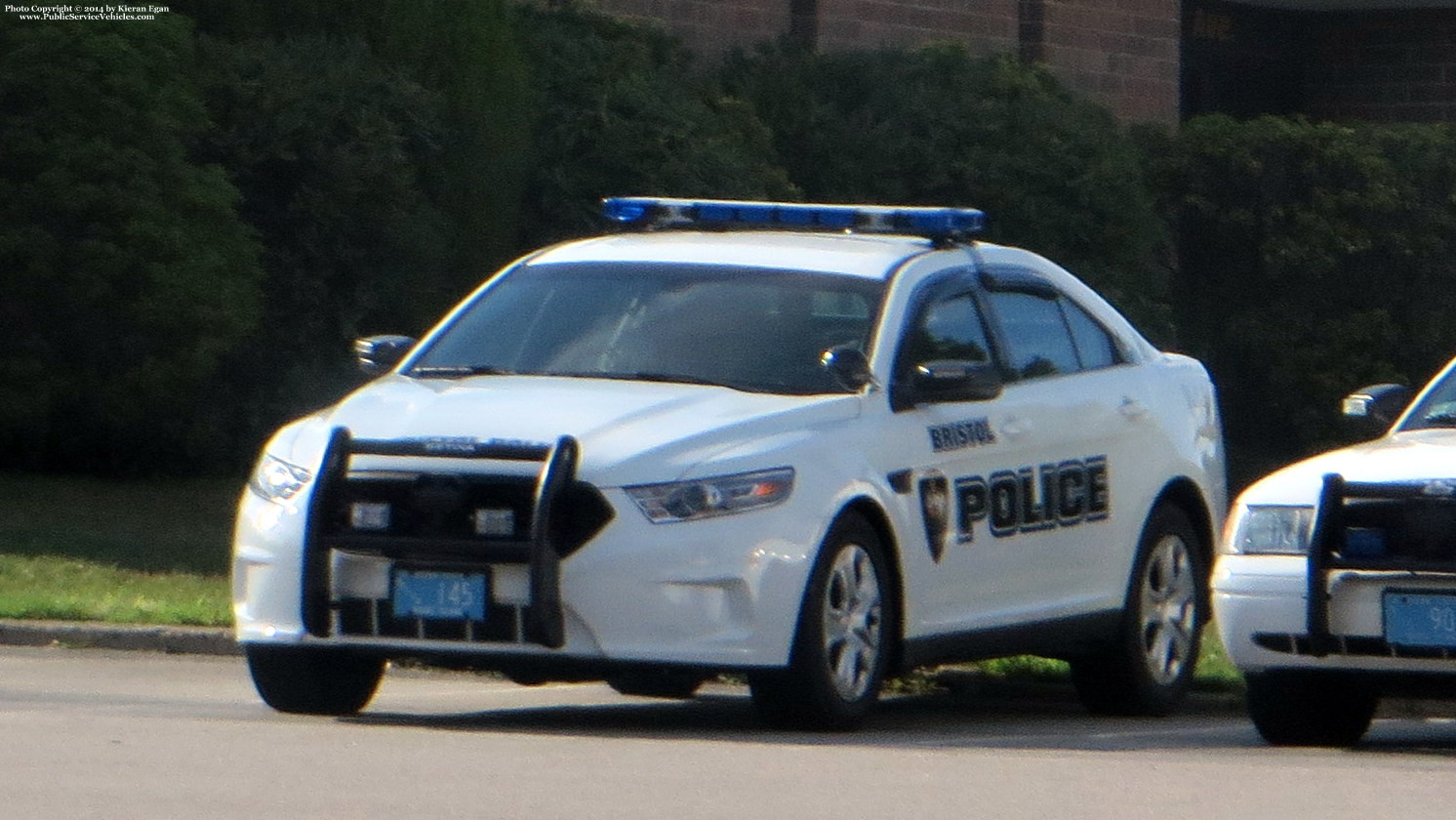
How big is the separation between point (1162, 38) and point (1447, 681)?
22.5 meters

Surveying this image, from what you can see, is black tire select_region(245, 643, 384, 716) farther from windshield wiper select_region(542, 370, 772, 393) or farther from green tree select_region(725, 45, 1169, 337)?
green tree select_region(725, 45, 1169, 337)

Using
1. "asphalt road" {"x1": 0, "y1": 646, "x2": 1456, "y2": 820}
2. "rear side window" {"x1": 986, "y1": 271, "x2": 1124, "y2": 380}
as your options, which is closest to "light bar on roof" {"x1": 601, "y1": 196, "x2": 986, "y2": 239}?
"rear side window" {"x1": 986, "y1": 271, "x2": 1124, "y2": 380}

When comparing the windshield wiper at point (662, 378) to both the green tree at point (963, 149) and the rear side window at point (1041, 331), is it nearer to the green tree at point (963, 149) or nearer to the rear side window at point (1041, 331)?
the rear side window at point (1041, 331)

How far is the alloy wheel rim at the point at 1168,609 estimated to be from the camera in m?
11.1

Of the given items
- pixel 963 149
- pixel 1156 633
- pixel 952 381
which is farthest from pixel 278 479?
pixel 963 149

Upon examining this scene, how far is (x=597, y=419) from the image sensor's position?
9141 mm

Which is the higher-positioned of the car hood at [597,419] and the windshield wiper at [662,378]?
the windshield wiper at [662,378]

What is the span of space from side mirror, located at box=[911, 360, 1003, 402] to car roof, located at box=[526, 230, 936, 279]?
463 mm

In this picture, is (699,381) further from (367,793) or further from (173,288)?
(173,288)

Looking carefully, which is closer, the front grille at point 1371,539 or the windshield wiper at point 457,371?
the front grille at point 1371,539

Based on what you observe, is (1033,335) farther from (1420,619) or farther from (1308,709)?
(1420,619)

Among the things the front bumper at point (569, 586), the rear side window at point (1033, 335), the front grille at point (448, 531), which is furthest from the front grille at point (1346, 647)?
the front grille at point (448, 531)

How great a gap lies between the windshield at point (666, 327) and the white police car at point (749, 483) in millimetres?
13

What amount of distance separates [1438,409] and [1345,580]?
4.44ft
